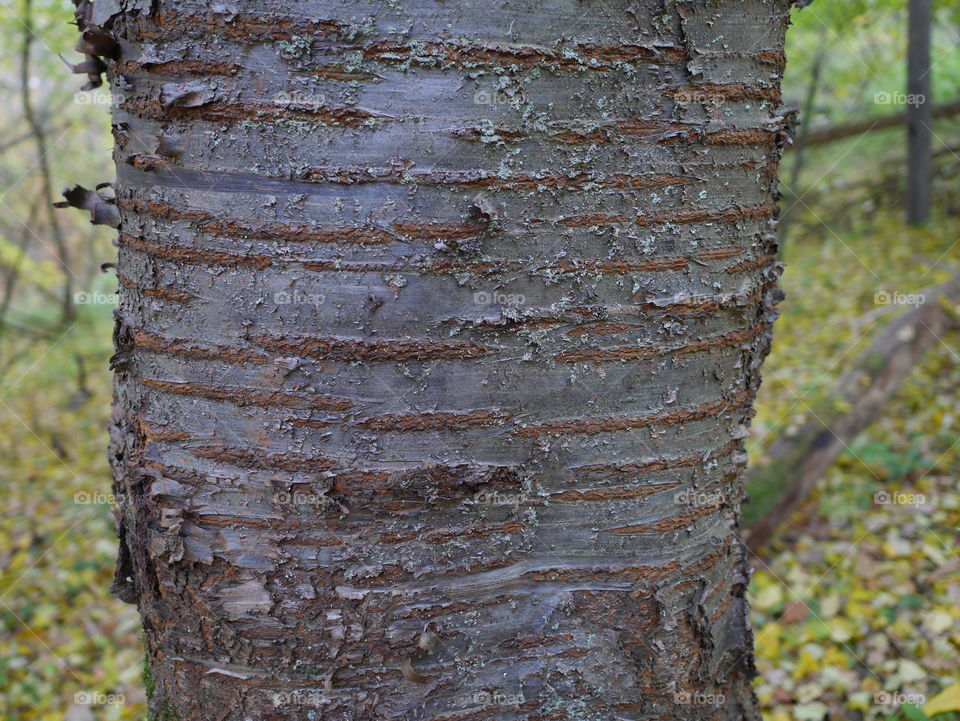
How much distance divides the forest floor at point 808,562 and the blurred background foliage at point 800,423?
0.04 ft

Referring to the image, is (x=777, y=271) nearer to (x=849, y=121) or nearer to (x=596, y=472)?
(x=596, y=472)

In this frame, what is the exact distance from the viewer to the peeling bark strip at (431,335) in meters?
0.93

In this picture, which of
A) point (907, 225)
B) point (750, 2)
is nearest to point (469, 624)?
point (750, 2)

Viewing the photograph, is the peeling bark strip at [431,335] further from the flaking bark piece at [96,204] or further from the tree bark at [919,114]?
the tree bark at [919,114]

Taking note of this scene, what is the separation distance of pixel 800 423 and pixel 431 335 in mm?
4251

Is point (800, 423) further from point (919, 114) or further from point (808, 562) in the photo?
point (919, 114)

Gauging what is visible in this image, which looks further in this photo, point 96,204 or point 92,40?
point 96,204

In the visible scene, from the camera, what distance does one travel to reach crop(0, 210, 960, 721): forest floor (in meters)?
3.15

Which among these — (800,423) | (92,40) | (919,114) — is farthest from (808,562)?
(919,114)

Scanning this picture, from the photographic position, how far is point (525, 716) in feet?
3.58

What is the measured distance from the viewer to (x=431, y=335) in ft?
3.18

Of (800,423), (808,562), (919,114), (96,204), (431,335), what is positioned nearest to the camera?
(431,335)

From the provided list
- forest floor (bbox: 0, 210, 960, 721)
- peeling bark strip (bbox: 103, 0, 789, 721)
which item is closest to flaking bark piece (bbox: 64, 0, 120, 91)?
peeling bark strip (bbox: 103, 0, 789, 721)

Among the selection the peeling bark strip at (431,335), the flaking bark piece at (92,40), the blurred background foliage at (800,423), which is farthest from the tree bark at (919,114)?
the flaking bark piece at (92,40)
